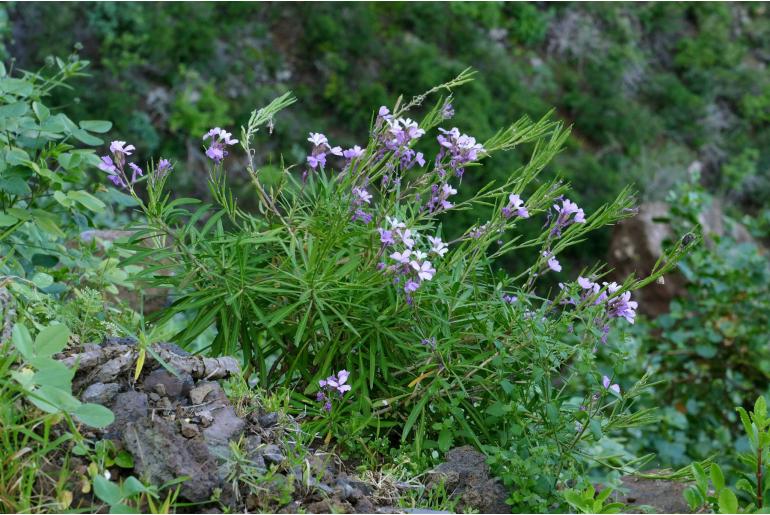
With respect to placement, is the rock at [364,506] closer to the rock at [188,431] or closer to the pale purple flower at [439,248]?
the rock at [188,431]

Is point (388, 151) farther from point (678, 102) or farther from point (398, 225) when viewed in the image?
point (678, 102)

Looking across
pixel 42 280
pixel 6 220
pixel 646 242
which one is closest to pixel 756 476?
pixel 42 280

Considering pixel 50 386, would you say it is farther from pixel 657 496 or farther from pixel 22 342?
pixel 657 496

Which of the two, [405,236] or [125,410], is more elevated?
[405,236]

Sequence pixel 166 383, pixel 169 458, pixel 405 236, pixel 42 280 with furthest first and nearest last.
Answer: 1. pixel 42 280
2. pixel 405 236
3. pixel 166 383
4. pixel 169 458

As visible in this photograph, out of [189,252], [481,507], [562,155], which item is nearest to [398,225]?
[189,252]

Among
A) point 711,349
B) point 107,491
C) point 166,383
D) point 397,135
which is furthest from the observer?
point 711,349

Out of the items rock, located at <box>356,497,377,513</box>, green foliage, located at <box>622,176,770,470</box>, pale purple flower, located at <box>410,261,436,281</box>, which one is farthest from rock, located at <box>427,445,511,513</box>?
green foliage, located at <box>622,176,770,470</box>
